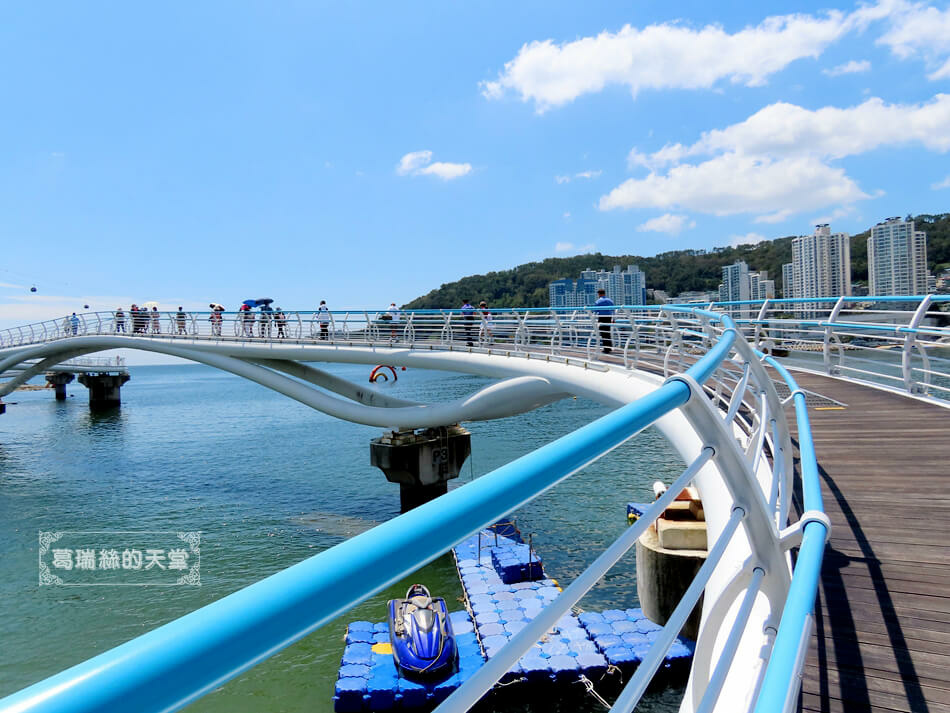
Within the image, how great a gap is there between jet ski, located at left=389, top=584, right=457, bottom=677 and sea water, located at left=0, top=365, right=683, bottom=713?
1318 mm

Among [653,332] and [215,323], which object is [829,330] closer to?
[653,332]

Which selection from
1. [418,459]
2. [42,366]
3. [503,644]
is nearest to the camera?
[503,644]

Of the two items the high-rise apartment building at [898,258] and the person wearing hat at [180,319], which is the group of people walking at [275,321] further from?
the high-rise apartment building at [898,258]

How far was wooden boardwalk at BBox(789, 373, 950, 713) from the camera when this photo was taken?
2.17 metres

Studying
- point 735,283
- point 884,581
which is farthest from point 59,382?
point 884,581

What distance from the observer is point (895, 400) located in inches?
297

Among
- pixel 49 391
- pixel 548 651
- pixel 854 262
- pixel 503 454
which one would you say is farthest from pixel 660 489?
pixel 49 391

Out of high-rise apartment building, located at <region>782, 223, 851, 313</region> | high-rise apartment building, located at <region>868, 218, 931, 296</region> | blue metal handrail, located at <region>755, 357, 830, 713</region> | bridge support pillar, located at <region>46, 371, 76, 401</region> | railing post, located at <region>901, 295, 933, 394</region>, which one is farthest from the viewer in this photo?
bridge support pillar, located at <region>46, 371, 76, 401</region>

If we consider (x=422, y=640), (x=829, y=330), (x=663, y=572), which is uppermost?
(x=829, y=330)

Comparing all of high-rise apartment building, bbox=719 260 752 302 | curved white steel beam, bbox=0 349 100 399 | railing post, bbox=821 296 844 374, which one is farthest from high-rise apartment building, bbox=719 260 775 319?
curved white steel beam, bbox=0 349 100 399

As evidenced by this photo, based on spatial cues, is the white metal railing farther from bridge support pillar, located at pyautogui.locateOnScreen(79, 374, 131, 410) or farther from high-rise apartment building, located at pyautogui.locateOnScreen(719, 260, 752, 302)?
bridge support pillar, located at pyautogui.locateOnScreen(79, 374, 131, 410)

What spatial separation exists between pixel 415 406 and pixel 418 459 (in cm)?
145

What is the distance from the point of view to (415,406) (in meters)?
17.4

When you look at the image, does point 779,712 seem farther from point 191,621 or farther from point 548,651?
point 548,651
